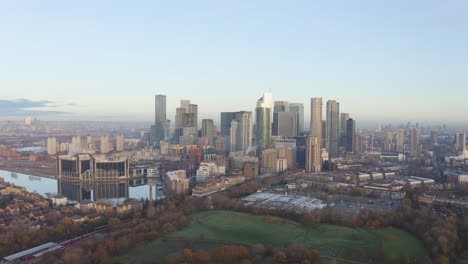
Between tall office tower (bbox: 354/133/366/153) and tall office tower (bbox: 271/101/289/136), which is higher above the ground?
tall office tower (bbox: 271/101/289/136)

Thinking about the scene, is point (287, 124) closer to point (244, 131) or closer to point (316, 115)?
point (316, 115)

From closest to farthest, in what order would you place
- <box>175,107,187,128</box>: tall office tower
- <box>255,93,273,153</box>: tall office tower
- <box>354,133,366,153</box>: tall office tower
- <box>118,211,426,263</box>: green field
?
<box>118,211,426,263</box>: green field, <box>255,93,273,153</box>: tall office tower, <box>354,133,366,153</box>: tall office tower, <box>175,107,187,128</box>: tall office tower

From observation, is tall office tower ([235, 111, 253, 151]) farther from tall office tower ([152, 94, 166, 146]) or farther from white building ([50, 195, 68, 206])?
white building ([50, 195, 68, 206])

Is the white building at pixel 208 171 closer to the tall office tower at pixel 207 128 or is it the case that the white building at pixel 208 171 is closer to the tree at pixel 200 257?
the tree at pixel 200 257

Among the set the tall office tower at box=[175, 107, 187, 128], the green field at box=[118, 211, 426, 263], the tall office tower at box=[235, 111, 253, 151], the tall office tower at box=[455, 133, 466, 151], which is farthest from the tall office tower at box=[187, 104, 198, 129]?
the green field at box=[118, 211, 426, 263]

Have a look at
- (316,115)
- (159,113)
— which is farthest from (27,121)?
(316,115)

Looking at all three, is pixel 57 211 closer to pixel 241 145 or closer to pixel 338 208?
pixel 338 208

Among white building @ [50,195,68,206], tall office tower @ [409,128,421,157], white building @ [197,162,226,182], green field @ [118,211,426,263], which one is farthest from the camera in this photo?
tall office tower @ [409,128,421,157]
